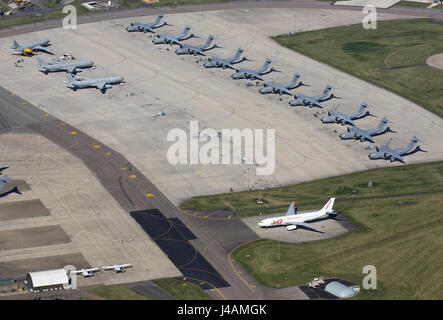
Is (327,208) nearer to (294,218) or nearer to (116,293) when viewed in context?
(294,218)

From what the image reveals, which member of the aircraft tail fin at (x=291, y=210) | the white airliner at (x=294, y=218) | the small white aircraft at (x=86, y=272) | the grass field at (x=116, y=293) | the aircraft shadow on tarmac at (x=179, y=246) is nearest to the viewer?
the grass field at (x=116, y=293)

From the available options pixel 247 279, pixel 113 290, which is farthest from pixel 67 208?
pixel 247 279

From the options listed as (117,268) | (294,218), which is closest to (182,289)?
(117,268)

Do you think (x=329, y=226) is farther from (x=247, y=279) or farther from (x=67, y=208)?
(x=67, y=208)

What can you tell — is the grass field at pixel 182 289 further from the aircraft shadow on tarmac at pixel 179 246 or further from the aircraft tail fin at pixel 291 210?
the aircraft tail fin at pixel 291 210

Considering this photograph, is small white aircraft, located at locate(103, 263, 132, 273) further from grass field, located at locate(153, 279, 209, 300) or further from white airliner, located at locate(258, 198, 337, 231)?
white airliner, located at locate(258, 198, 337, 231)

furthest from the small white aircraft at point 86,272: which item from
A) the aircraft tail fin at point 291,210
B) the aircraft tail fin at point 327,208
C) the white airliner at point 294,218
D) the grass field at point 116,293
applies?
the aircraft tail fin at point 327,208

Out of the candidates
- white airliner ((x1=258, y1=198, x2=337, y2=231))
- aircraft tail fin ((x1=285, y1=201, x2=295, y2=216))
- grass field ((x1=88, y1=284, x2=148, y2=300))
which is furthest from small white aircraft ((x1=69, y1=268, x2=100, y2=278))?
aircraft tail fin ((x1=285, y1=201, x2=295, y2=216))

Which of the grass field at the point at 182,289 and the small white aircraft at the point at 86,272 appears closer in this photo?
the grass field at the point at 182,289
